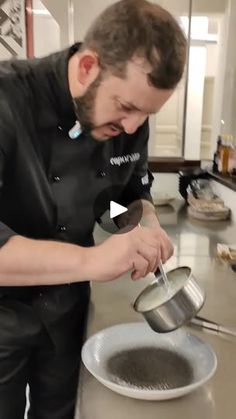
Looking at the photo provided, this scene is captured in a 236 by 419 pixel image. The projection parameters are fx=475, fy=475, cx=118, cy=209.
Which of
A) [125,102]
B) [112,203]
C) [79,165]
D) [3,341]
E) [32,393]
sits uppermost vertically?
[125,102]

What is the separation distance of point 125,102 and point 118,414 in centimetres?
48

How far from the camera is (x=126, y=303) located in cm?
106

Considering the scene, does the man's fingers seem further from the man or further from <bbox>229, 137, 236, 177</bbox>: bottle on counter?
<bbox>229, 137, 236, 177</bbox>: bottle on counter

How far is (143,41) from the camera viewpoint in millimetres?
732

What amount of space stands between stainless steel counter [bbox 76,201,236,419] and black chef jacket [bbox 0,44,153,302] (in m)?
0.19

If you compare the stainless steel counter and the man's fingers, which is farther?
the man's fingers

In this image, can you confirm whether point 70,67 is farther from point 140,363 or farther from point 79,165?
point 140,363

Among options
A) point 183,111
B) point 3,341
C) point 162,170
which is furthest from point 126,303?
point 183,111

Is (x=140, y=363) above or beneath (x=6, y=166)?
beneath

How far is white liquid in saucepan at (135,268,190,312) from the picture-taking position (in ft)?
2.57

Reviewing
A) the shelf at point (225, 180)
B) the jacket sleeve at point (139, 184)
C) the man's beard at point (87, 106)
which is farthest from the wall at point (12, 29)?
the man's beard at point (87, 106)

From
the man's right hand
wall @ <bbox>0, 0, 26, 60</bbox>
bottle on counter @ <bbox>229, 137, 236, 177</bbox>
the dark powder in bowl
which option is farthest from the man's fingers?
wall @ <bbox>0, 0, 26, 60</bbox>

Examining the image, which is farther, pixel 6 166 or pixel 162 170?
pixel 162 170

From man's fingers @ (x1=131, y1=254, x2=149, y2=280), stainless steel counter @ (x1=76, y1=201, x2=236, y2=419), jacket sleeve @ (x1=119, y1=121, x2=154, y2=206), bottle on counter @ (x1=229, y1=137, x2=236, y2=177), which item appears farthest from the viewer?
bottle on counter @ (x1=229, y1=137, x2=236, y2=177)
